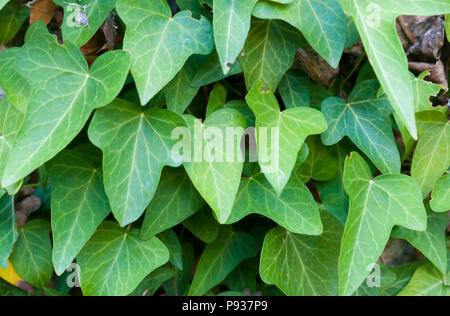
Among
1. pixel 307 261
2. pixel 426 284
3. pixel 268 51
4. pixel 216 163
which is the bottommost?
pixel 426 284

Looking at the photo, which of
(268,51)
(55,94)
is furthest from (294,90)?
(55,94)

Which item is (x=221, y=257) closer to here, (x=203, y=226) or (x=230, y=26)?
(x=203, y=226)

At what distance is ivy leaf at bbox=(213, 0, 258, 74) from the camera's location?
28.9 inches

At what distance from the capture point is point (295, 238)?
3.07 ft

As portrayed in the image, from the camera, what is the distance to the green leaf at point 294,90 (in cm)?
96

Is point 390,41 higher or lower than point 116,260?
higher

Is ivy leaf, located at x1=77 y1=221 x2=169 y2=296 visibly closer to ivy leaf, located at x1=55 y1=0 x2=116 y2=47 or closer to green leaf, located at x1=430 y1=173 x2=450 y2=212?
ivy leaf, located at x1=55 y1=0 x2=116 y2=47

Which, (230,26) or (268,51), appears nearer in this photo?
(230,26)

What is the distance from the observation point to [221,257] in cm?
102

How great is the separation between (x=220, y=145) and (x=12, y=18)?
2.22 ft

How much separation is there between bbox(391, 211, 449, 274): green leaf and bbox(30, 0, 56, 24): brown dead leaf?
94 cm

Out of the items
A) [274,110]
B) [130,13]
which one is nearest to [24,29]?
[130,13]

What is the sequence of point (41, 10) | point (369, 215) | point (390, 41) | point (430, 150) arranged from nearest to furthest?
point (390, 41)
point (369, 215)
point (430, 150)
point (41, 10)

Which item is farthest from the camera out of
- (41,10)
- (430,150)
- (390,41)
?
(41,10)
